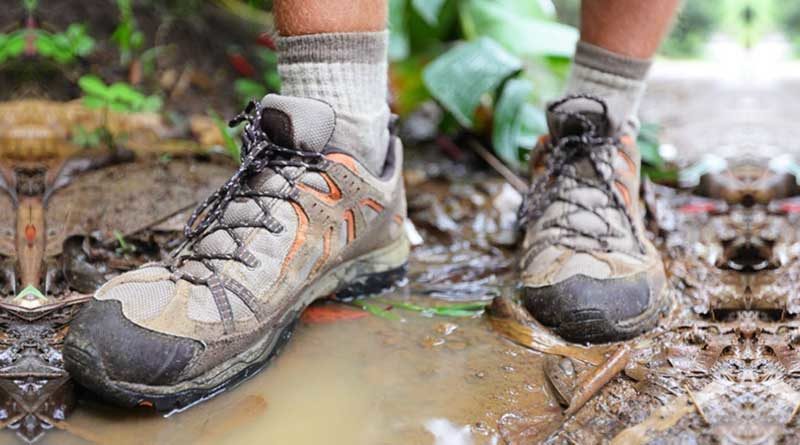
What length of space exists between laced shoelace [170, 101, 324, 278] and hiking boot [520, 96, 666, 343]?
0.43 meters

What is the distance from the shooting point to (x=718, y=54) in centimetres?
609

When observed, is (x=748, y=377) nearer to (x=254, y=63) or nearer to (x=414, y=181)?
(x=414, y=181)

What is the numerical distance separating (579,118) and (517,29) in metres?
0.92

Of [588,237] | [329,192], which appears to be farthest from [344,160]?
[588,237]

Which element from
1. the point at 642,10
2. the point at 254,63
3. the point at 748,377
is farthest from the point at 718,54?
the point at 748,377

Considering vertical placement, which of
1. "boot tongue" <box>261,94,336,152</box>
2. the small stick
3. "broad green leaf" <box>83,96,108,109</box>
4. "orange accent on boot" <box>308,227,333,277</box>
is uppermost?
"boot tongue" <box>261,94,336,152</box>

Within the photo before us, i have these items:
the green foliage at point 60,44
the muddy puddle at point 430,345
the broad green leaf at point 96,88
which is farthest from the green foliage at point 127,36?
the muddy puddle at point 430,345

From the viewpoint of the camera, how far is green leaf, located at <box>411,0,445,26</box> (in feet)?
7.43

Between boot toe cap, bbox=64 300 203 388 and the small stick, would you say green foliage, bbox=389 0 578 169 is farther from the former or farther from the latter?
boot toe cap, bbox=64 300 203 388

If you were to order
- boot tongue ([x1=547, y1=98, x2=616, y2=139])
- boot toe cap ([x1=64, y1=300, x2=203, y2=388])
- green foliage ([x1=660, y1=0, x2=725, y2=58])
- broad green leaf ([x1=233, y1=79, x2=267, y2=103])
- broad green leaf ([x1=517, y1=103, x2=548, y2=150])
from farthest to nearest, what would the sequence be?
green foliage ([x1=660, y1=0, x2=725, y2=58])
broad green leaf ([x1=233, y1=79, x2=267, y2=103])
broad green leaf ([x1=517, y1=103, x2=548, y2=150])
boot tongue ([x1=547, y1=98, x2=616, y2=139])
boot toe cap ([x1=64, y1=300, x2=203, y2=388])

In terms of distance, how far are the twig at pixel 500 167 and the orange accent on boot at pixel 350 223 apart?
2.39 feet

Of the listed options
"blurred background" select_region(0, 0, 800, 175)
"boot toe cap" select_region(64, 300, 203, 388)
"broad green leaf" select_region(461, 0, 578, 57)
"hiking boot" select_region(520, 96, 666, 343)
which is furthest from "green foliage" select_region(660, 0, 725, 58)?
"boot toe cap" select_region(64, 300, 203, 388)

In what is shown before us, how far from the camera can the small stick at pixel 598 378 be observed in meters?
1.02

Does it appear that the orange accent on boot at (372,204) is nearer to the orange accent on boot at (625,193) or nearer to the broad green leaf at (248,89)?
the orange accent on boot at (625,193)
